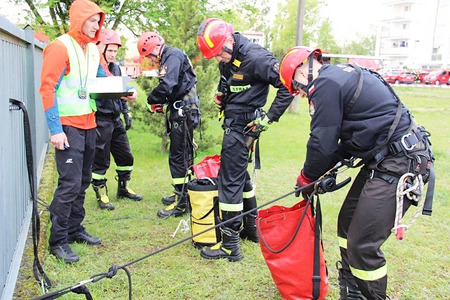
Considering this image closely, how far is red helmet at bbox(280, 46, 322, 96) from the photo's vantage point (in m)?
3.14

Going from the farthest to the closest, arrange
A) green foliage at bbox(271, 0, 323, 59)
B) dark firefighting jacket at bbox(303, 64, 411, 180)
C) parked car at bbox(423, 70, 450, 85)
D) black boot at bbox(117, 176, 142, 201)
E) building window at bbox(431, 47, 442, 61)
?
building window at bbox(431, 47, 442, 61) → green foliage at bbox(271, 0, 323, 59) → parked car at bbox(423, 70, 450, 85) → black boot at bbox(117, 176, 142, 201) → dark firefighting jacket at bbox(303, 64, 411, 180)

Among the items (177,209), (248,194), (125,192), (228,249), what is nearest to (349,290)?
(228,249)

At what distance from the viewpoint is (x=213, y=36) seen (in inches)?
168

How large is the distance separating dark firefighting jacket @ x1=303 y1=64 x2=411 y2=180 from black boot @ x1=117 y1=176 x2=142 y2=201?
12.9ft

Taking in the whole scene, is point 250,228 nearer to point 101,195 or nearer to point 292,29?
point 101,195

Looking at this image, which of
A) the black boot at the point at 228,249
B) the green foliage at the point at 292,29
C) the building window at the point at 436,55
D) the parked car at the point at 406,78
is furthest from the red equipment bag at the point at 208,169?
the building window at the point at 436,55

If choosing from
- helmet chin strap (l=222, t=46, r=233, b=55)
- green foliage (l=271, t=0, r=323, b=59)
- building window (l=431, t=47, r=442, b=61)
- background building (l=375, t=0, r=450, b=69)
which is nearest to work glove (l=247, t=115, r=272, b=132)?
helmet chin strap (l=222, t=46, r=233, b=55)

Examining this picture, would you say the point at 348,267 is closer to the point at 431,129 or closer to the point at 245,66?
the point at 245,66

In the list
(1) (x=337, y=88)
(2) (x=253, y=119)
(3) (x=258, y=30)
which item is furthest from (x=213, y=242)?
(3) (x=258, y=30)

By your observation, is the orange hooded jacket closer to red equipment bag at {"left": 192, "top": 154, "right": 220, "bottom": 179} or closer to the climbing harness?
red equipment bag at {"left": 192, "top": 154, "right": 220, "bottom": 179}

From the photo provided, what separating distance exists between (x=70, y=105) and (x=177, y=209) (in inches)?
89.6

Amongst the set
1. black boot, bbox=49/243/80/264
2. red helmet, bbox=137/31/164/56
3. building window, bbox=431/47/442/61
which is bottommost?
black boot, bbox=49/243/80/264

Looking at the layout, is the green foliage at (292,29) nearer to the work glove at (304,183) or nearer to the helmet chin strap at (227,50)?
the helmet chin strap at (227,50)

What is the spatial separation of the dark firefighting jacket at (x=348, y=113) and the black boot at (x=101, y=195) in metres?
3.75
